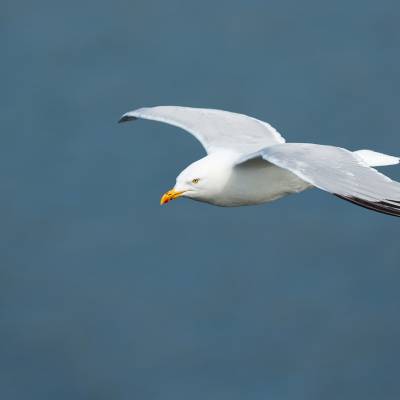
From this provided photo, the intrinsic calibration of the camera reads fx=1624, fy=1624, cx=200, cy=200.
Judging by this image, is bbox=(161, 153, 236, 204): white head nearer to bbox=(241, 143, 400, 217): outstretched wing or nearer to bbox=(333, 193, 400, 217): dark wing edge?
bbox=(241, 143, 400, 217): outstretched wing

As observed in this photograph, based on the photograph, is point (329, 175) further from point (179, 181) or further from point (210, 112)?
point (210, 112)

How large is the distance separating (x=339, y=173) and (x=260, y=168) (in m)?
0.94

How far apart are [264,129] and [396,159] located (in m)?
1.12

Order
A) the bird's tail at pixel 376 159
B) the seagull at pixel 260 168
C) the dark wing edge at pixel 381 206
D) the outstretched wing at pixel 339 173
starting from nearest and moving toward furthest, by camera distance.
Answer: the dark wing edge at pixel 381 206
the outstretched wing at pixel 339 173
the seagull at pixel 260 168
the bird's tail at pixel 376 159

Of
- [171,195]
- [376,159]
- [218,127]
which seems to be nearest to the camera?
[171,195]

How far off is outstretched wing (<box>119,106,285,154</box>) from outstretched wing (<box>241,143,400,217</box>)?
0.83 meters

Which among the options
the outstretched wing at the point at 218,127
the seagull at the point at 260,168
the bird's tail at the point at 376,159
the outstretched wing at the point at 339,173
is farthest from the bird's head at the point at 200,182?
the bird's tail at the point at 376,159

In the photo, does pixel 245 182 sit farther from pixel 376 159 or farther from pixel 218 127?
pixel 218 127

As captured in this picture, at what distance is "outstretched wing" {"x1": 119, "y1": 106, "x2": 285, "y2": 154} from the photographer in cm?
1070

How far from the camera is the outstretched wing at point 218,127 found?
421 inches

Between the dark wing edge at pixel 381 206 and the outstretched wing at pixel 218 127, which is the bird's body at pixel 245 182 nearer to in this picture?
the outstretched wing at pixel 218 127

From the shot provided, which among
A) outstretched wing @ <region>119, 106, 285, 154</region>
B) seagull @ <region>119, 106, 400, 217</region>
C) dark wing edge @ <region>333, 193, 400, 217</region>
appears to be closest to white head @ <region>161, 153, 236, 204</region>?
seagull @ <region>119, 106, 400, 217</region>

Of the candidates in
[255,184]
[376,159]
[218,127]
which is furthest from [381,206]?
[218,127]

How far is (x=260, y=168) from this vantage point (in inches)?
398
